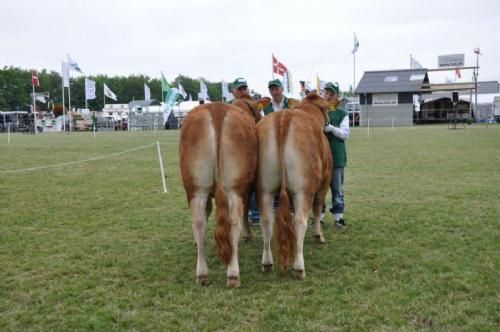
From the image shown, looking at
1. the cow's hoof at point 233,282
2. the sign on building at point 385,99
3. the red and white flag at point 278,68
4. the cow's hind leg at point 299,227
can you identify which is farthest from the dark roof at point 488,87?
the cow's hoof at point 233,282

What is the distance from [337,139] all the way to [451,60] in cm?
7294

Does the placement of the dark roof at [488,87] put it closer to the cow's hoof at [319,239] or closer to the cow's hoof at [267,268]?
the cow's hoof at [319,239]

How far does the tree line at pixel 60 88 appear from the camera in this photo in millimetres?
84625

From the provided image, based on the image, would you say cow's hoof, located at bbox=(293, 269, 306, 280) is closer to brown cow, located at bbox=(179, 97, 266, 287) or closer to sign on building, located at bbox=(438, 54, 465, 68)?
brown cow, located at bbox=(179, 97, 266, 287)

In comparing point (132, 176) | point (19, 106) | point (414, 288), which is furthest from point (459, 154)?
point (19, 106)

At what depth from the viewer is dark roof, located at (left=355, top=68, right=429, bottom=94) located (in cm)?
4962

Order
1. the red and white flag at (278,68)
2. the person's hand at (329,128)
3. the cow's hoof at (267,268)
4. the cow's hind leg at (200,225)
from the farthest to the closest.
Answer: the red and white flag at (278,68) → the person's hand at (329,128) → the cow's hoof at (267,268) → the cow's hind leg at (200,225)

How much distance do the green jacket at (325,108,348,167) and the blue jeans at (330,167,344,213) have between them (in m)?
0.15

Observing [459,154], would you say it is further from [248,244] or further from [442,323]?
[442,323]

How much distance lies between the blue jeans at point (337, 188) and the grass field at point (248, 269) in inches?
14.9

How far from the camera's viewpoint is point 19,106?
283 feet

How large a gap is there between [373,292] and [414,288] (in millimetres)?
395

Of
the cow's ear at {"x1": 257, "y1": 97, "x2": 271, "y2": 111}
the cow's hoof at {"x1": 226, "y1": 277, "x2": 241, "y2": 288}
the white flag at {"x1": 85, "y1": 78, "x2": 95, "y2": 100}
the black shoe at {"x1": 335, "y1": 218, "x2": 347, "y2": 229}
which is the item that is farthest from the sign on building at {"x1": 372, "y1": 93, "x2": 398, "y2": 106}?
the cow's hoof at {"x1": 226, "y1": 277, "x2": 241, "y2": 288}

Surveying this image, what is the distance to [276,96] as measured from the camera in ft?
22.7
